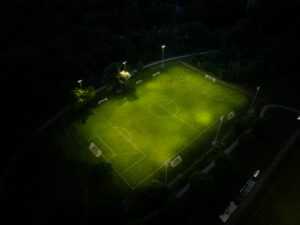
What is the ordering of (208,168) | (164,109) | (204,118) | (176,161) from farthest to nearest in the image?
(164,109), (204,118), (176,161), (208,168)

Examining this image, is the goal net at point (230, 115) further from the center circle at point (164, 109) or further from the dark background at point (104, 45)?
the dark background at point (104, 45)

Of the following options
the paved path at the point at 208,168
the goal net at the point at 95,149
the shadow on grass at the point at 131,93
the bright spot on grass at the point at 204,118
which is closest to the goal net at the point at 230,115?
the bright spot on grass at the point at 204,118

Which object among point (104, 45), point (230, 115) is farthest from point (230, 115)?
point (104, 45)

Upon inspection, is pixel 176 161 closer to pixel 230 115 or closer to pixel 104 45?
pixel 230 115

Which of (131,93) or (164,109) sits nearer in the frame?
(164,109)

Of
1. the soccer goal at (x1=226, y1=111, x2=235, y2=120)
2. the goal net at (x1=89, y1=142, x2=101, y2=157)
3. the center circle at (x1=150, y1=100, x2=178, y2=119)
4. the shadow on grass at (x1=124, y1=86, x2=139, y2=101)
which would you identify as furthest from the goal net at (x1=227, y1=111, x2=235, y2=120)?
the goal net at (x1=89, y1=142, x2=101, y2=157)

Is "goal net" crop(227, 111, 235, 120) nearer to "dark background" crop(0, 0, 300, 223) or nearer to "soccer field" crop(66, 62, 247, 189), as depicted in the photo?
"soccer field" crop(66, 62, 247, 189)
